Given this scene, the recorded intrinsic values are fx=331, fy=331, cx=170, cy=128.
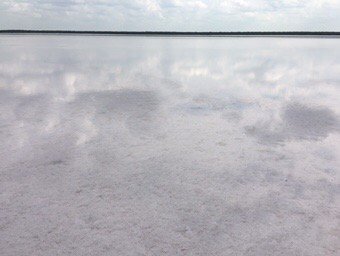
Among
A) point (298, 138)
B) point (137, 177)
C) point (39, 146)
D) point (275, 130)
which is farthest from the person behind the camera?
point (275, 130)

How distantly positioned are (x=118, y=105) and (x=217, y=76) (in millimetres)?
5260

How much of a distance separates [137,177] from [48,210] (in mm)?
951

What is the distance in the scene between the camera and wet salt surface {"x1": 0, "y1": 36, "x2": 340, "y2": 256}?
238cm

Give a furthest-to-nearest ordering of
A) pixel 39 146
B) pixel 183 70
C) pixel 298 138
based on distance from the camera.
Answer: pixel 183 70
pixel 298 138
pixel 39 146

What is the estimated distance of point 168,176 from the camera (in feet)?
11.2

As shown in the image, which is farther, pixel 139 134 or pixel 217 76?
pixel 217 76

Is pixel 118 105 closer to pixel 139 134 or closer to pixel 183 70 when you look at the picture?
pixel 139 134

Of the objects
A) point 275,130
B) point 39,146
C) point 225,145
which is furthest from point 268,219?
point 39,146

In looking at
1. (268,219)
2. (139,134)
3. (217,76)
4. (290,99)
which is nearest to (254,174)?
(268,219)

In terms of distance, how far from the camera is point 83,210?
2.72 m

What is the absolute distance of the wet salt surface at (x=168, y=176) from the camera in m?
2.38

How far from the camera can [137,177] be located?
11.1 feet

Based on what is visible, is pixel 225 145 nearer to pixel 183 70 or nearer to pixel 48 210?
pixel 48 210

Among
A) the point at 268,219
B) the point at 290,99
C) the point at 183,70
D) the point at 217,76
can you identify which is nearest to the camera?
the point at 268,219
